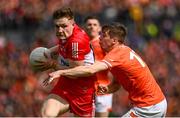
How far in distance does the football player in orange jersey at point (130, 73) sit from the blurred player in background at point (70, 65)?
585mm

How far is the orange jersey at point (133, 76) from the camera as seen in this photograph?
8.11 metres

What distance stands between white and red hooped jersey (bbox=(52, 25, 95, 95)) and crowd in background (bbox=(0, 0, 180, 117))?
751cm

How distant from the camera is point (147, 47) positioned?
18.1 meters

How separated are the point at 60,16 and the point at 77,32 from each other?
296 mm

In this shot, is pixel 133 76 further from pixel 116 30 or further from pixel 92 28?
pixel 92 28

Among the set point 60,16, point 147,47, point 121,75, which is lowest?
point 147,47

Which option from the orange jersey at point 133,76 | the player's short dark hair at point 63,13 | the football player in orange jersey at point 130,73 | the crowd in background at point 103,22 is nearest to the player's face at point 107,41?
the football player in orange jersey at point 130,73

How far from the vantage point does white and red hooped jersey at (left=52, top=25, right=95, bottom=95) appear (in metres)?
8.80

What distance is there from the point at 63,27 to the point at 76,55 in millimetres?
381

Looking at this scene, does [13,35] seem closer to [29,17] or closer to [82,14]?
[29,17]

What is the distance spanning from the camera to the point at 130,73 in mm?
8164

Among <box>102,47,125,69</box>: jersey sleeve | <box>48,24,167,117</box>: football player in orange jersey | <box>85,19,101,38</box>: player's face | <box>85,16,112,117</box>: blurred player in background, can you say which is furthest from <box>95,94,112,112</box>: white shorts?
<box>102,47,125,69</box>: jersey sleeve

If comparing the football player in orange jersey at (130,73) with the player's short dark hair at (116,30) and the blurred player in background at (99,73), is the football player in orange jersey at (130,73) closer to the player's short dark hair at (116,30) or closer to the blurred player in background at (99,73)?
the player's short dark hair at (116,30)

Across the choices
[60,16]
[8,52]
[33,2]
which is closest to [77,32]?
[60,16]
